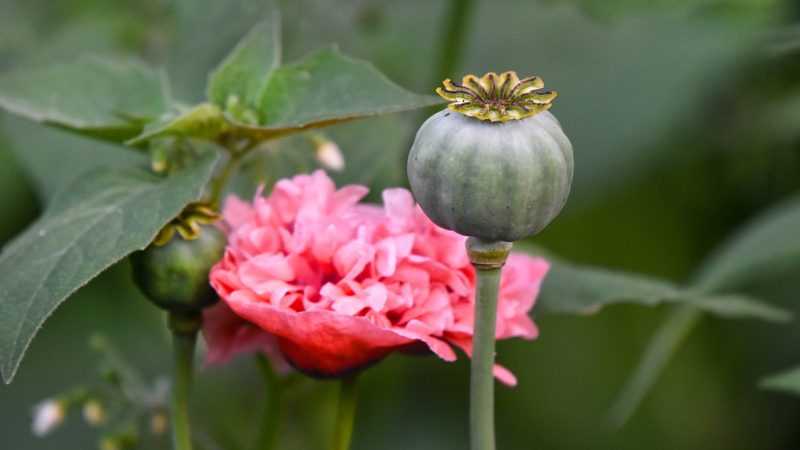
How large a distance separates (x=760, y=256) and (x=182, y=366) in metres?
0.48

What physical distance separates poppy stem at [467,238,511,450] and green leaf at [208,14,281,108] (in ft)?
0.75

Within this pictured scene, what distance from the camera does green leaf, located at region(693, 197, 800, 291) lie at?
35.1 inches

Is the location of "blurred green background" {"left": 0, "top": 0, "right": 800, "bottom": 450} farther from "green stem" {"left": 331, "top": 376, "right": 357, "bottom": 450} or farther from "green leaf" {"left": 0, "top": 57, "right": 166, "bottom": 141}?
"green stem" {"left": 331, "top": 376, "right": 357, "bottom": 450}

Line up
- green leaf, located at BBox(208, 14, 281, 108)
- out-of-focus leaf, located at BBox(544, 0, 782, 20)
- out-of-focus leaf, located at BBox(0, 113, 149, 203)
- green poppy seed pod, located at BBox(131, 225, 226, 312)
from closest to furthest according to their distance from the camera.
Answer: green poppy seed pod, located at BBox(131, 225, 226, 312)
green leaf, located at BBox(208, 14, 281, 108)
out-of-focus leaf, located at BBox(0, 113, 149, 203)
out-of-focus leaf, located at BBox(544, 0, 782, 20)

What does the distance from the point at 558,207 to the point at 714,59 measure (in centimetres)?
92

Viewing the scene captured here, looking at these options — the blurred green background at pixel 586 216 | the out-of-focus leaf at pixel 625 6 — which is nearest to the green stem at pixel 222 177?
the blurred green background at pixel 586 216

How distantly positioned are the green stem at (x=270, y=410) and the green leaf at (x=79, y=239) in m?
0.12

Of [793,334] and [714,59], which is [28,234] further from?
[714,59]

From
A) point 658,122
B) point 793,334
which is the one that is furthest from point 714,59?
point 793,334

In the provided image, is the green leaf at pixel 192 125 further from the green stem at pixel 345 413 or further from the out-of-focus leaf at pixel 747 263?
the out-of-focus leaf at pixel 747 263

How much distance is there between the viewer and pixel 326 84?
63 centimetres

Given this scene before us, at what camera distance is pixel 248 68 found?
0.70m

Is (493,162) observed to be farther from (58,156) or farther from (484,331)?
(58,156)

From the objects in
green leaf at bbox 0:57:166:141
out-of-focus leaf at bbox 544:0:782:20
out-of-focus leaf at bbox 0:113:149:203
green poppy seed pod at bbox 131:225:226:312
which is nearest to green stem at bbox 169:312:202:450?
green poppy seed pod at bbox 131:225:226:312
